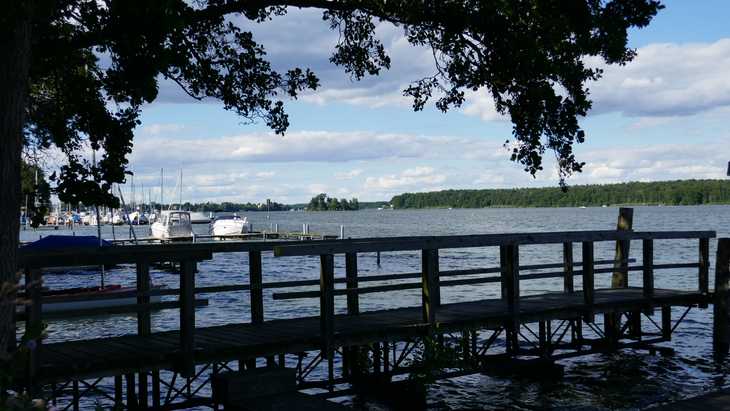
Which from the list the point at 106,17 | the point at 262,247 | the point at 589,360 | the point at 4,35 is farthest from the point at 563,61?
the point at 589,360

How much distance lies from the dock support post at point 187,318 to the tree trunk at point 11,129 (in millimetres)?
2092

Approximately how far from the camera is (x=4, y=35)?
8.48m

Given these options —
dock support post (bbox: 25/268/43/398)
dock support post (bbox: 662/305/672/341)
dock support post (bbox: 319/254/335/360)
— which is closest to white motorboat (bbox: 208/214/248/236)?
dock support post (bbox: 662/305/672/341)

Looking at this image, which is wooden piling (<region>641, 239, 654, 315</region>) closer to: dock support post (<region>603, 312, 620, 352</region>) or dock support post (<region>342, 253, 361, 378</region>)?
dock support post (<region>603, 312, 620, 352</region>)

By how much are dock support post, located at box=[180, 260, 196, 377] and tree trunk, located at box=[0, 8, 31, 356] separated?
2092 millimetres

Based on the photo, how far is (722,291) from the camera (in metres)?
18.0

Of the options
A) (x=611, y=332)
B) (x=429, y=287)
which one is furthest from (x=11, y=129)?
(x=611, y=332)

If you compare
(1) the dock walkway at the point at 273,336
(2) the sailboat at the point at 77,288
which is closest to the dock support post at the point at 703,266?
(1) the dock walkway at the point at 273,336

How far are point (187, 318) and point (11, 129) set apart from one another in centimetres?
308

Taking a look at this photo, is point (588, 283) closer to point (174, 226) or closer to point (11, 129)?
point (11, 129)

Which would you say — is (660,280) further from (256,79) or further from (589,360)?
(256,79)

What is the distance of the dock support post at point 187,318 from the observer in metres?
10.1

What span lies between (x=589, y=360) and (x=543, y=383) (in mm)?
3716

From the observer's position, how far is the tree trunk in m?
8.18
